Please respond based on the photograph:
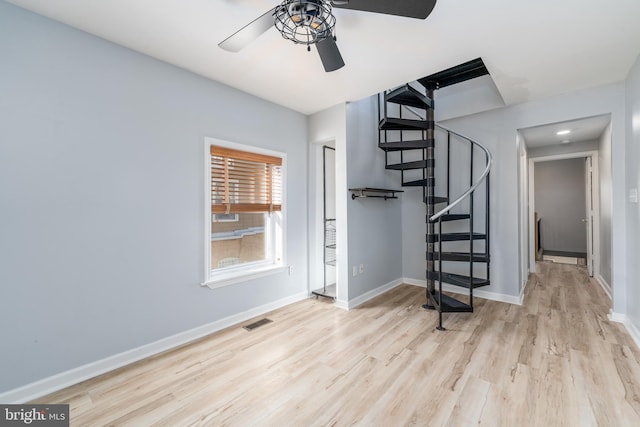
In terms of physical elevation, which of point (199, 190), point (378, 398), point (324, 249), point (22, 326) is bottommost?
point (378, 398)

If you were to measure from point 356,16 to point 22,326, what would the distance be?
9.61 ft

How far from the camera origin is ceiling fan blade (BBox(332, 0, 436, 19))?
52.5 inches

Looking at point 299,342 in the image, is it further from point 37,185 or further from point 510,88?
point 510,88

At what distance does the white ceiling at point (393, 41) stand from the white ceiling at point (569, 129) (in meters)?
0.45

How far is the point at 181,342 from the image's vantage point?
7.95 feet

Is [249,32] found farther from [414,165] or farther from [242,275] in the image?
[414,165]

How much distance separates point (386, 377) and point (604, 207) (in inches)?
162

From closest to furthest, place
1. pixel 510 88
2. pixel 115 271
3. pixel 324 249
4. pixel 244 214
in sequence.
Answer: pixel 115 271 → pixel 510 88 → pixel 244 214 → pixel 324 249

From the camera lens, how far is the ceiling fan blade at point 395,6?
4.38ft

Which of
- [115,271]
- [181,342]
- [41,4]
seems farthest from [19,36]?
[181,342]

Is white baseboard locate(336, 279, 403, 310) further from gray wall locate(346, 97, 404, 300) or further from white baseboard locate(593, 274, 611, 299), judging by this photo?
white baseboard locate(593, 274, 611, 299)

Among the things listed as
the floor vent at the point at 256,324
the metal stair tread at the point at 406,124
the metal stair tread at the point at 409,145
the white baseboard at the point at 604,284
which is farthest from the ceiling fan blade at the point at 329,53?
the white baseboard at the point at 604,284

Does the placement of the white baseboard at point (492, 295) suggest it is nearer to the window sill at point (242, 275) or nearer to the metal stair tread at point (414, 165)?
the metal stair tread at point (414, 165)

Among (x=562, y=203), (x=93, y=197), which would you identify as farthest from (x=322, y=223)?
(x=562, y=203)
